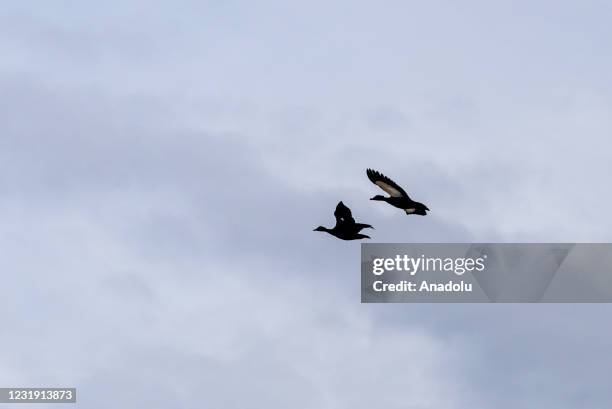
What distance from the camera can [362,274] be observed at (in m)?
142

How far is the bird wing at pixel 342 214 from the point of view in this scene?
5236 inches

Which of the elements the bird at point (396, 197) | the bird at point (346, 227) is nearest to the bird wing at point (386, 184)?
the bird at point (396, 197)

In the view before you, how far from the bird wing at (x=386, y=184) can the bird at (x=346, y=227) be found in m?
2.83

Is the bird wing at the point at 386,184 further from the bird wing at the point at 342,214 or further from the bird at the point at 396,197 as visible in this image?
the bird wing at the point at 342,214

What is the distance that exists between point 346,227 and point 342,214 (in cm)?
196

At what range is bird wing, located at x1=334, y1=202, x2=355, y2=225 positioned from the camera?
133 m

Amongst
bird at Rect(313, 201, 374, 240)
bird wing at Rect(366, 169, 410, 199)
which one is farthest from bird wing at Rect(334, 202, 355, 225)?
bird wing at Rect(366, 169, 410, 199)

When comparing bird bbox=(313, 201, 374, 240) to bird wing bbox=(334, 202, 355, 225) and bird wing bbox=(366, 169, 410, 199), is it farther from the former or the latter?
bird wing bbox=(366, 169, 410, 199)

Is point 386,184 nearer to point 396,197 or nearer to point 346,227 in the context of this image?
point 396,197

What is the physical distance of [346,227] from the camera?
135 meters

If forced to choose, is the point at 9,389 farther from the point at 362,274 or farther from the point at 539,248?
the point at 539,248

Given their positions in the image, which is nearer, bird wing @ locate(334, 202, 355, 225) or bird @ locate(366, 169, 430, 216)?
bird wing @ locate(334, 202, 355, 225)

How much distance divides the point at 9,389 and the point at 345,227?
83.1ft

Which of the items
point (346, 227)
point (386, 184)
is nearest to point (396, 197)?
point (386, 184)
